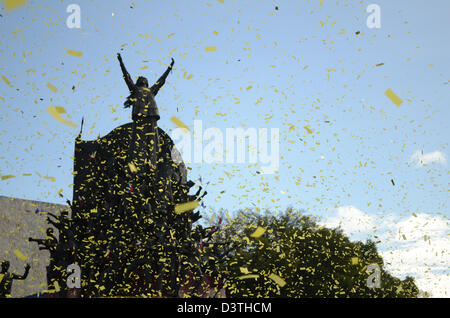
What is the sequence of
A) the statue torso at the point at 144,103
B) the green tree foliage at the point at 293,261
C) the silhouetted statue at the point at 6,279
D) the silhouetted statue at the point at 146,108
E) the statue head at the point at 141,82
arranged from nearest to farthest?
the silhouetted statue at the point at 6,279 < the silhouetted statue at the point at 146,108 < the statue torso at the point at 144,103 < the statue head at the point at 141,82 < the green tree foliage at the point at 293,261

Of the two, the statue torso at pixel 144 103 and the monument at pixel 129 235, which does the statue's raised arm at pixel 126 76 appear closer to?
the monument at pixel 129 235

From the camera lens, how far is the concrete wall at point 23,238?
36.5m

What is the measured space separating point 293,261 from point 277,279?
251cm

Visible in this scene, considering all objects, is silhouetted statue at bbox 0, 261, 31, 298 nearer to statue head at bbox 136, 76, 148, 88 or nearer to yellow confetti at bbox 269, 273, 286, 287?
statue head at bbox 136, 76, 148, 88

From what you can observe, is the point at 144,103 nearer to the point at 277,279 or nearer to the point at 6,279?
the point at 6,279

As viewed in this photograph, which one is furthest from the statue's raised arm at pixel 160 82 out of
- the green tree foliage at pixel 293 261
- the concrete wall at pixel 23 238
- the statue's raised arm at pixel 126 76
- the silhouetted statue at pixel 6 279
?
the green tree foliage at pixel 293 261

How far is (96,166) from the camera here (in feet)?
61.5

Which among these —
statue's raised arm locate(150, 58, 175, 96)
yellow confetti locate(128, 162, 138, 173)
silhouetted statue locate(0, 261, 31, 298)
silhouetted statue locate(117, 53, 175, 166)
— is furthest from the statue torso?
silhouetted statue locate(0, 261, 31, 298)

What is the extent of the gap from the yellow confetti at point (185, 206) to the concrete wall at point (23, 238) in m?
23.4

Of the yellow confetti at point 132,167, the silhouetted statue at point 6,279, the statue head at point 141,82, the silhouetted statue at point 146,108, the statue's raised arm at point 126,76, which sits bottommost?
the silhouetted statue at point 6,279

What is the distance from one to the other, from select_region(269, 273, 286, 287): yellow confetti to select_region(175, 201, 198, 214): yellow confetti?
26.1 m
